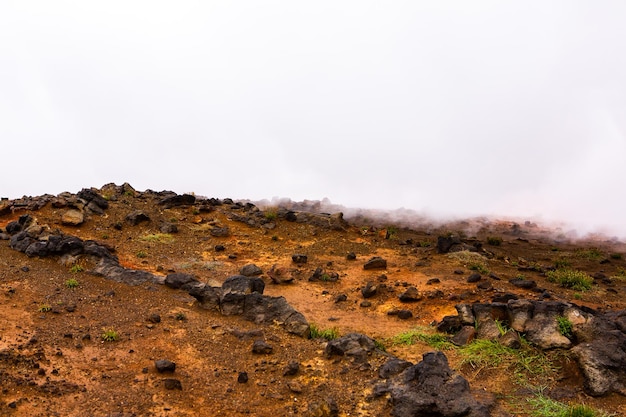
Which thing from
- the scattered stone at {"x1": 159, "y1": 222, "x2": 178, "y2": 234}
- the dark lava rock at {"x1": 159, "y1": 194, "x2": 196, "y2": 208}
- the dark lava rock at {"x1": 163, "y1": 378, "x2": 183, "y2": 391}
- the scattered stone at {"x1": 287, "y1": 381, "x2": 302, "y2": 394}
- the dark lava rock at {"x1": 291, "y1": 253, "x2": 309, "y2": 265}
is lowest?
the dark lava rock at {"x1": 163, "y1": 378, "x2": 183, "y2": 391}

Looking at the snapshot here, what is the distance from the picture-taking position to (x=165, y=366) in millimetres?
8320

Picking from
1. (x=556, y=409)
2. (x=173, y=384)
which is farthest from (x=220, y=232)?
(x=556, y=409)

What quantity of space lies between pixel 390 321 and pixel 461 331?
2746 mm

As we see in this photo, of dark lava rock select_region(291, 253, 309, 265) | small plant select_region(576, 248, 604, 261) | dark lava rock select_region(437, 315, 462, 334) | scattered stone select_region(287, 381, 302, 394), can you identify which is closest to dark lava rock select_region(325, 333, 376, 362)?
scattered stone select_region(287, 381, 302, 394)

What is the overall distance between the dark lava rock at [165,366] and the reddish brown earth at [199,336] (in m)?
0.10

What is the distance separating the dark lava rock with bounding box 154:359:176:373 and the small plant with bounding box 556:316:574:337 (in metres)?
7.92

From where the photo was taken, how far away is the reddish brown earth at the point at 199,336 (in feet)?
24.7

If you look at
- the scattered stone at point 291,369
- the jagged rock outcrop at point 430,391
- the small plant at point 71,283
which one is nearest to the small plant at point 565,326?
the jagged rock outcrop at point 430,391

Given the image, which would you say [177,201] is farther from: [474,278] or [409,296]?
[474,278]

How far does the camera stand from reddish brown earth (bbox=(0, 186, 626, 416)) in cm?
752

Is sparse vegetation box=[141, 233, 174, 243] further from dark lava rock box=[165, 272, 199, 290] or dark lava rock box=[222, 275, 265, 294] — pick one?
dark lava rock box=[222, 275, 265, 294]

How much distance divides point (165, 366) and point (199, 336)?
172 cm

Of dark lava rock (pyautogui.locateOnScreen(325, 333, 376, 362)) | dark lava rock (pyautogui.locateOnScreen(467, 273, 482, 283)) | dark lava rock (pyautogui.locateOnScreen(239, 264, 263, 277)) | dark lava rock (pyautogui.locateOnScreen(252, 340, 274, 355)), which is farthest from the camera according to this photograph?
dark lava rock (pyautogui.locateOnScreen(239, 264, 263, 277))

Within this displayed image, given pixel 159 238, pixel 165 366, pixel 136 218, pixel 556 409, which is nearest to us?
pixel 556 409
